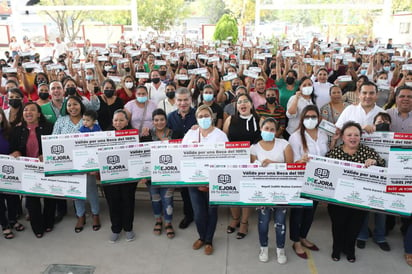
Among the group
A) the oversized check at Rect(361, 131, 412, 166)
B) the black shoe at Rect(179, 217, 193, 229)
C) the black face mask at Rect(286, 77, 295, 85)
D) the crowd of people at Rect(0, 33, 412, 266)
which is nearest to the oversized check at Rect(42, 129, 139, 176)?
the crowd of people at Rect(0, 33, 412, 266)

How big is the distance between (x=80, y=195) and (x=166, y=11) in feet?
77.0

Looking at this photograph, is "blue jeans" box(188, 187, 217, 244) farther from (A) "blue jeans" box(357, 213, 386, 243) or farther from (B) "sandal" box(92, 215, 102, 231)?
(A) "blue jeans" box(357, 213, 386, 243)

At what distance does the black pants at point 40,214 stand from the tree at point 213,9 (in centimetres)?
Answer: 4752

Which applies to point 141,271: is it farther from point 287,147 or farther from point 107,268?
point 287,147

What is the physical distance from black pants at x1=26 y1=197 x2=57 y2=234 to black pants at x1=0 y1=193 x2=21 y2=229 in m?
0.39

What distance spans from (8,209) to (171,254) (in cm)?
246

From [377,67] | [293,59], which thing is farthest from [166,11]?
[377,67]

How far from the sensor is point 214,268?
13.9 feet

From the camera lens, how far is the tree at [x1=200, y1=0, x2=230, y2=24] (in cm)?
4928

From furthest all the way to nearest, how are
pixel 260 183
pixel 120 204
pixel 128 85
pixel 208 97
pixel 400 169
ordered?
pixel 128 85 → pixel 208 97 → pixel 120 204 → pixel 260 183 → pixel 400 169

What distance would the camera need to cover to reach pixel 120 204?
4703 millimetres

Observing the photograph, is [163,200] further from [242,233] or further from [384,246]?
[384,246]

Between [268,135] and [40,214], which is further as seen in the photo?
[40,214]

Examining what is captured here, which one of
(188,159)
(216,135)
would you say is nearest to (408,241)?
(216,135)
